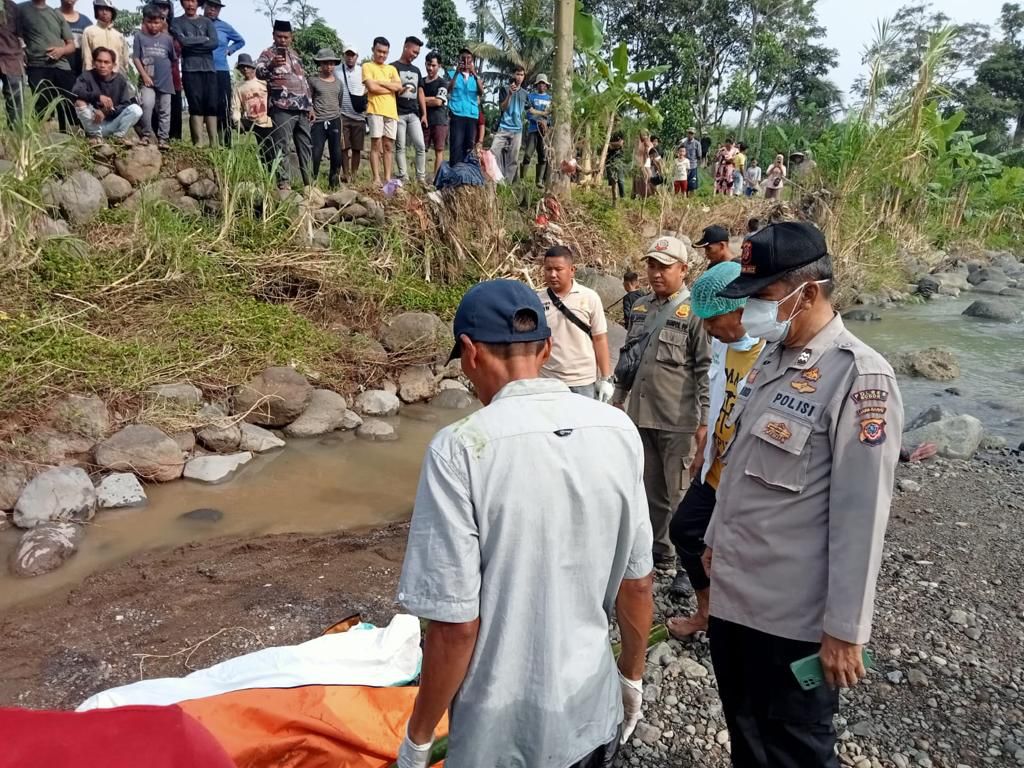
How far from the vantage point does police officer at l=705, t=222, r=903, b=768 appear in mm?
1770

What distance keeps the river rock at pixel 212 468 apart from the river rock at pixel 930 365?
869cm

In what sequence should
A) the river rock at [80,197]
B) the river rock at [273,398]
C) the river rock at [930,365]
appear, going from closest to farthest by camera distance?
the river rock at [273,398] < the river rock at [80,197] < the river rock at [930,365]

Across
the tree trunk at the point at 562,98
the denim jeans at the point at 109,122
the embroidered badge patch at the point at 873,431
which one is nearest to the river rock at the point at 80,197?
the denim jeans at the point at 109,122

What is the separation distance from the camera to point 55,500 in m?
4.95

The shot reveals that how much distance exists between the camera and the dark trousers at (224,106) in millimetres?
9102

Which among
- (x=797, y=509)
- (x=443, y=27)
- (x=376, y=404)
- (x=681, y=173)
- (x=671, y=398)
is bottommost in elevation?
(x=376, y=404)

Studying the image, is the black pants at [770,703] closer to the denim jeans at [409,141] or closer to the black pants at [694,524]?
the black pants at [694,524]

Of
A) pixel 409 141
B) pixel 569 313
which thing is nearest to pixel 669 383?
pixel 569 313

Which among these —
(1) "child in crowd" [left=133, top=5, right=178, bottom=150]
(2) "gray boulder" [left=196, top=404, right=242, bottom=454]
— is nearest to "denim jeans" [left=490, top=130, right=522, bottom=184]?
(1) "child in crowd" [left=133, top=5, right=178, bottom=150]

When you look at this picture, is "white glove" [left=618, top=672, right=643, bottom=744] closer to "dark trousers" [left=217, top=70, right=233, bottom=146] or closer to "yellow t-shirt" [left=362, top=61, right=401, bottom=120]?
"dark trousers" [left=217, top=70, right=233, bottom=146]

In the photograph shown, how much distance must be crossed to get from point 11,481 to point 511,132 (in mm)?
9217

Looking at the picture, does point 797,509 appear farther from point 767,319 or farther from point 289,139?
point 289,139

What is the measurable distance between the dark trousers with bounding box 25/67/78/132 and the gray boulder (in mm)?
4631

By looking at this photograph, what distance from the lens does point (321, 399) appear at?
23.2 feet
